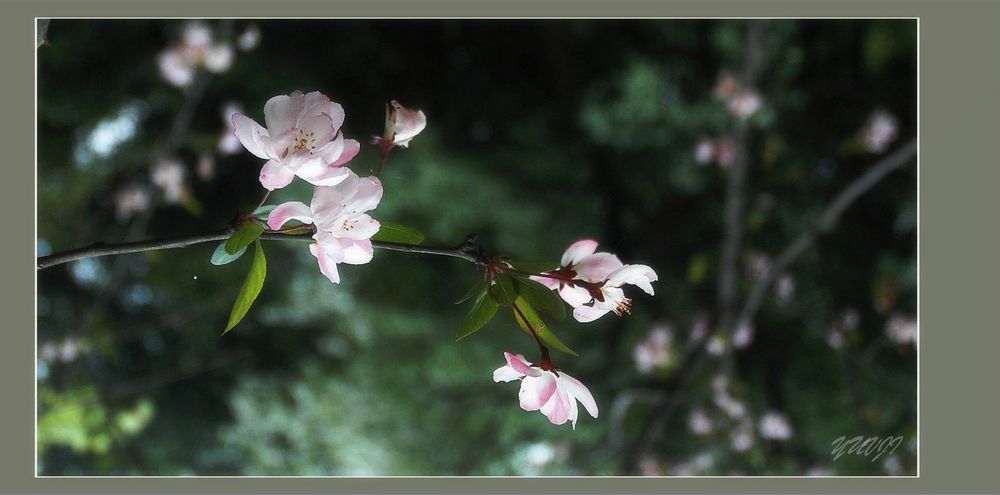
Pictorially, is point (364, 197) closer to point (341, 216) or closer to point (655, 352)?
point (341, 216)

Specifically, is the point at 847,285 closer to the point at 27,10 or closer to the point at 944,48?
the point at 944,48

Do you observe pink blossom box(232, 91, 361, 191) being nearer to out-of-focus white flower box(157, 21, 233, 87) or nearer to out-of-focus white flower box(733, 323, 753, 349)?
out-of-focus white flower box(157, 21, 233, 87)

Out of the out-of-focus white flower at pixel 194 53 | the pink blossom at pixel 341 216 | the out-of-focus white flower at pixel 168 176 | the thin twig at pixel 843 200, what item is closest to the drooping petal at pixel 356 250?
the pink blossom at pixel 341 216

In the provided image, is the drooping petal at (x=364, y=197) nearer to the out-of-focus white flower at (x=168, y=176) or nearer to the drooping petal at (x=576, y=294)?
the drooping petal at (x=576, y=294)

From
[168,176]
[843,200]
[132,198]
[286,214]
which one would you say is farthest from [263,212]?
[132,198]

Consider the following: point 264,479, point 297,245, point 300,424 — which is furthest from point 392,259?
point 264,479
